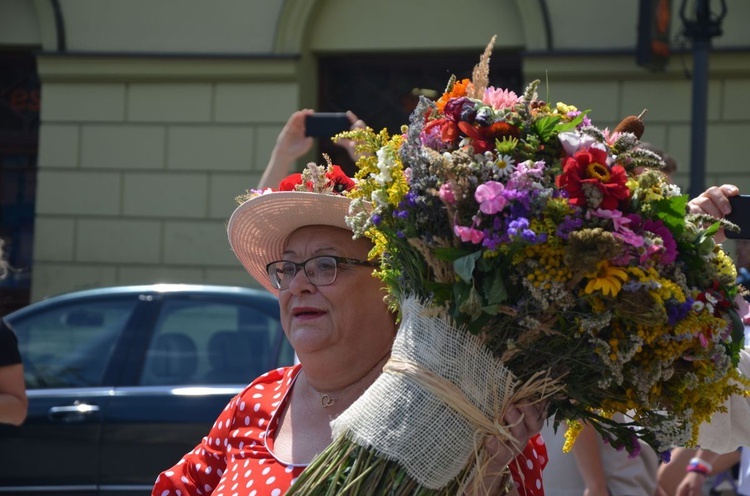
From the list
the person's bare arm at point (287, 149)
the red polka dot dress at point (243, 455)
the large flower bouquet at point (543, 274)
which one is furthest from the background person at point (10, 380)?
the large flower bouquet at point (543, 274)

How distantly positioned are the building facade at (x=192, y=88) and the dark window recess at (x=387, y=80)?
0.01 m

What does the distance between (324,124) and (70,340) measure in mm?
2099

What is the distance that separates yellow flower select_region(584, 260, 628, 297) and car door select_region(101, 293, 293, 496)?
148 inches

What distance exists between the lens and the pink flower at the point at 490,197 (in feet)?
6.55

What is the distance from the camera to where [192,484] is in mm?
2973

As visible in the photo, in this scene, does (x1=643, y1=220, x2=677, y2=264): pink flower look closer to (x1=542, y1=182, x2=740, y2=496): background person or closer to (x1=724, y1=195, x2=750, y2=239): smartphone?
(x1=724, y1=195, x2=750, y2=239): smartphone

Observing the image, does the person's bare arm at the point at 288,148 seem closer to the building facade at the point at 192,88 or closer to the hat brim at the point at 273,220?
the hat brim at the point at 273,220

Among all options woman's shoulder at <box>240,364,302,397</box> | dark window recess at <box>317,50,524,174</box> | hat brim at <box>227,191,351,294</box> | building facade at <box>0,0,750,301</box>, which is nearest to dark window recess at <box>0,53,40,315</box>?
building facade at <box>0,0,750,301</box>

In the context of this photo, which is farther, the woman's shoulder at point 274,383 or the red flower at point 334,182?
the woman's shoulder at point 274,383

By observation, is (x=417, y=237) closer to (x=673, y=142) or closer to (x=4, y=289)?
(x=673, y=142)

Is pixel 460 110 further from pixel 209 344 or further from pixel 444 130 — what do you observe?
pixel 209 344

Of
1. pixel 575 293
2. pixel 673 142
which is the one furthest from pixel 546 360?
pixel 673 142

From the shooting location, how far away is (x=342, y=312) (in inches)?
109

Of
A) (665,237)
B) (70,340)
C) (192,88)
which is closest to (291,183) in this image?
(665,237)
